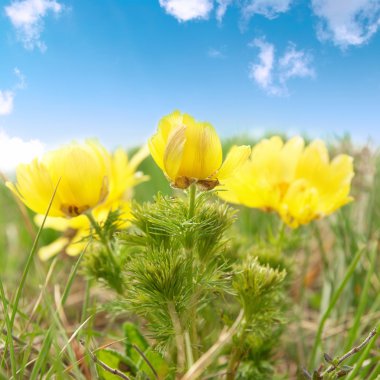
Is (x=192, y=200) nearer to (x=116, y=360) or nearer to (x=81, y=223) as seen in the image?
(x=116, y=360)

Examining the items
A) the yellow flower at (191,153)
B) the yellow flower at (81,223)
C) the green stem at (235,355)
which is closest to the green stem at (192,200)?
the yellow flower at (191,153)

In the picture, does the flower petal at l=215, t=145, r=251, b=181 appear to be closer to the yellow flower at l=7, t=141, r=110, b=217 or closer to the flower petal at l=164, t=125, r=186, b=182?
the flower petal at l=164, t=125, r=186, b=182

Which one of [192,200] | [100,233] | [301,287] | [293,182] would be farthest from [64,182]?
[301,287]

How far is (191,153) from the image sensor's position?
2.27 feet

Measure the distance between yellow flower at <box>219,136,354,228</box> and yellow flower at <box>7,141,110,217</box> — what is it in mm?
298

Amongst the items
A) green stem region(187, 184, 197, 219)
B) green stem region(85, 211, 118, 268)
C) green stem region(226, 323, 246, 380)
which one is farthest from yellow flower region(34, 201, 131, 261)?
green stem region(226, 323, 246, 380)

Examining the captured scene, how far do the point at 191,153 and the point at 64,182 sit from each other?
0.86 ft

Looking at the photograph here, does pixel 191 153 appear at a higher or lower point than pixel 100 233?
higher

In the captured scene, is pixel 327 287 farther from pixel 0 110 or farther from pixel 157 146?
pixel 0 110

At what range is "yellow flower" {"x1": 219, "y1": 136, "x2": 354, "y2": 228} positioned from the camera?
3.38 feet

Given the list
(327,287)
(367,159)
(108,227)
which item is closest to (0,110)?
→ (108,227)

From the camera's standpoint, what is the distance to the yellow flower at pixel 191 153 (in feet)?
2.21

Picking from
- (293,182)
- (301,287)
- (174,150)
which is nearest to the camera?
(174,150)

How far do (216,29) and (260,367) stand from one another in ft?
2.17
